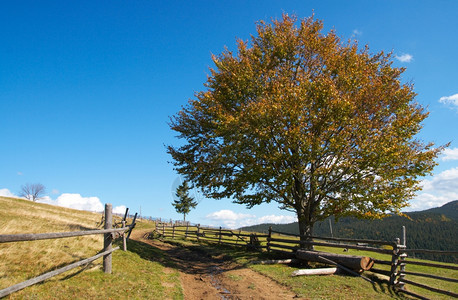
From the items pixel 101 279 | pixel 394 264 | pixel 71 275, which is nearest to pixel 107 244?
pixel 101 279

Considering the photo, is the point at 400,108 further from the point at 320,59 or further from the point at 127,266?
the point at 127,266

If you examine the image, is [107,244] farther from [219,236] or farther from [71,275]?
[219,236]

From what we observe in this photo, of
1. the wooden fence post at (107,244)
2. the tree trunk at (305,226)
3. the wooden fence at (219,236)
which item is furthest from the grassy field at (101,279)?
the wooden fence at (219,236)

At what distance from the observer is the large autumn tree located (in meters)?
15.7

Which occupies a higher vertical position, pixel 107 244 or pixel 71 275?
pixel 107 244

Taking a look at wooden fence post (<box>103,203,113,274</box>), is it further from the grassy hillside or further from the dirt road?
the dirt road

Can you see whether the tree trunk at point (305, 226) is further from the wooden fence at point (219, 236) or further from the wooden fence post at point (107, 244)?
the wooden fence post at point (107, 244)

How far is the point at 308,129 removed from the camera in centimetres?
1623

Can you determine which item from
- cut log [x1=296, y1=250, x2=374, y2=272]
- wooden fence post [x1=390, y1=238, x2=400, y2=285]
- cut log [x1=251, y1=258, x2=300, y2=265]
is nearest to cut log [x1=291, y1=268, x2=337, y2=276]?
cut log [x1=296, y1=250, x2=374, y2=272]

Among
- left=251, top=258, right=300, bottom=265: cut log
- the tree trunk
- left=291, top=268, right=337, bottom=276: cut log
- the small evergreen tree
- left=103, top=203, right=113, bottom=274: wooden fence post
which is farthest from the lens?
the small evergreen tree

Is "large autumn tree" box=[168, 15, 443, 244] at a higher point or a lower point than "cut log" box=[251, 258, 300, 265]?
higher

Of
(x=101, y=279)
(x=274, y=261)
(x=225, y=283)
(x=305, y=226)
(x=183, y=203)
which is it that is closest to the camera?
(x=101, y=279)

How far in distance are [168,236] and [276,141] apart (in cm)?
2471

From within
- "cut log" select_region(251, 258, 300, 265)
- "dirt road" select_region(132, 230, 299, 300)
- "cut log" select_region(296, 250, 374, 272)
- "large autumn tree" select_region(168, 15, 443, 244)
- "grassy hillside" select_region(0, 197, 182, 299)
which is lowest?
"dirt road" select_region(132, 230, 299, 300)
